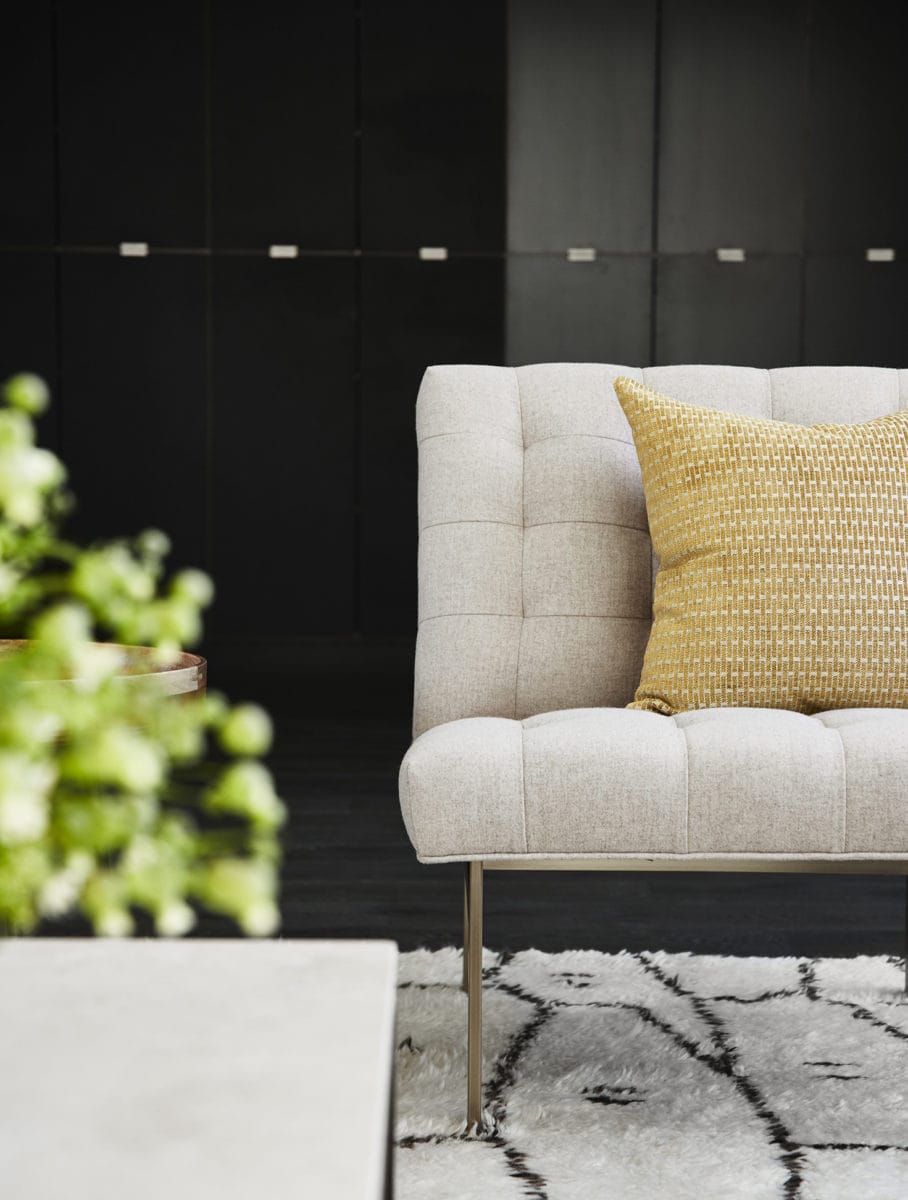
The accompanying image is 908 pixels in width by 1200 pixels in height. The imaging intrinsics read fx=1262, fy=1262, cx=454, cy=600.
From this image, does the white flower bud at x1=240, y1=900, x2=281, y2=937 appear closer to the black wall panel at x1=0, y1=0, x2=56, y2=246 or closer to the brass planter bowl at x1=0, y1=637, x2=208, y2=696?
the brass planter bowl at x1=0, y1=637, x2=208, y2=696

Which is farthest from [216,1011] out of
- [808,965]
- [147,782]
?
[808,965]

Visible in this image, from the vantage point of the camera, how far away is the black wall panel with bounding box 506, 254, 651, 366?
15.4ft

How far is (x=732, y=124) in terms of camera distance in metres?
4.66

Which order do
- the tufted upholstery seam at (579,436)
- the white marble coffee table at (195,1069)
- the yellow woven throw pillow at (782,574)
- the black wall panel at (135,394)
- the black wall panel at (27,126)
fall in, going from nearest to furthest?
the white marble coffee table at (195,1069) < the yellow woven throw pillow at (782,574) < the tufted upholstery seam at (579,436) < the black wall panel at (27,126) < the black wall panel at (135,394)

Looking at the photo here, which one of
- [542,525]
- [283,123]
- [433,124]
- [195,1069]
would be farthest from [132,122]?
[195,1069]

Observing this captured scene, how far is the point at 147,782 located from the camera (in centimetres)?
33

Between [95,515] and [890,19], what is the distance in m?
3.42

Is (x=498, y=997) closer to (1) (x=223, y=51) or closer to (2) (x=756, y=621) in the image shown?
(2) (x=756, y=621)

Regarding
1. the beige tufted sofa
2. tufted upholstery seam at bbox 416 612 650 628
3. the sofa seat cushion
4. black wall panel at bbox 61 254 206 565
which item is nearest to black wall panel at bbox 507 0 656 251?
black wall panel at bbox 61 254 206 565

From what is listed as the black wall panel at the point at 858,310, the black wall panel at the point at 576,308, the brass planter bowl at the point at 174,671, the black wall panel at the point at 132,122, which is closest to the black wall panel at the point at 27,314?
the black wall panel at the point at 132,122

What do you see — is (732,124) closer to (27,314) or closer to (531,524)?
(27,314)

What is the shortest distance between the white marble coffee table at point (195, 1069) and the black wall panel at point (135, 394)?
411cm

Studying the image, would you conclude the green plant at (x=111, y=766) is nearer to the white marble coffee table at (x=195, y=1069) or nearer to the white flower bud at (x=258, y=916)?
the white flower bud at (x=258, y=916)

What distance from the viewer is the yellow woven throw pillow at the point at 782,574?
154 cm
